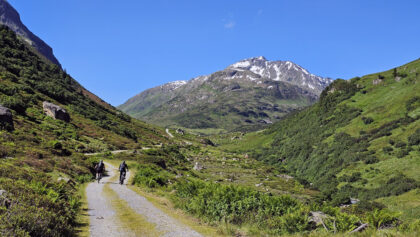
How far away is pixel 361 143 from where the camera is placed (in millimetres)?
105750

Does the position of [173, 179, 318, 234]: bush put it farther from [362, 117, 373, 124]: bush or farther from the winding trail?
[362, 117, 373, 124]: bush

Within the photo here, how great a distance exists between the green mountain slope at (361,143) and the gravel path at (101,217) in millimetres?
55337

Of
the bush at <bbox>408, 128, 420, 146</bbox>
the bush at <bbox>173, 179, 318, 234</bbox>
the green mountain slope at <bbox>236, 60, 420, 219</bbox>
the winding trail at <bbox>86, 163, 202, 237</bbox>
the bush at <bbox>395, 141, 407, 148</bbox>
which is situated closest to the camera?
the winding trail at <bbox>86, 163, 202, 237</bbox>

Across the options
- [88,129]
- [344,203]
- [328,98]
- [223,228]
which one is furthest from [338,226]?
[328,98]

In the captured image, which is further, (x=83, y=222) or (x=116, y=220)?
(x=116, y=220)

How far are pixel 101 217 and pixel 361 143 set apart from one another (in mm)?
113480

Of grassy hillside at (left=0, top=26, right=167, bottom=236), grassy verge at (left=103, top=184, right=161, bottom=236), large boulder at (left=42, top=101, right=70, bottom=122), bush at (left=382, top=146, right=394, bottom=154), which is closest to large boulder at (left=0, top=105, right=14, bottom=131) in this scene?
grassy hillside at (left=0, top=26, right=167, bottom=236)

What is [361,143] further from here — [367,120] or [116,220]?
[116,220]

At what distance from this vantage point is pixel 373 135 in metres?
105

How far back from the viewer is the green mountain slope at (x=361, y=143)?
73.3 m

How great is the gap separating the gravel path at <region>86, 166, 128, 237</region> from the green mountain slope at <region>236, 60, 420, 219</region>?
55.3 metres

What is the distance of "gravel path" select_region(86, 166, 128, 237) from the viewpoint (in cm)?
1285

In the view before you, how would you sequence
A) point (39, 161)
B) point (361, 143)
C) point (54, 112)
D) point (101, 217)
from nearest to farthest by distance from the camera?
1. point (101, 217)
2. point (39, 161)
3. point (54, 112)
4. point (361, 143)

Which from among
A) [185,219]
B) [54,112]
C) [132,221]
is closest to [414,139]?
[185,219]
